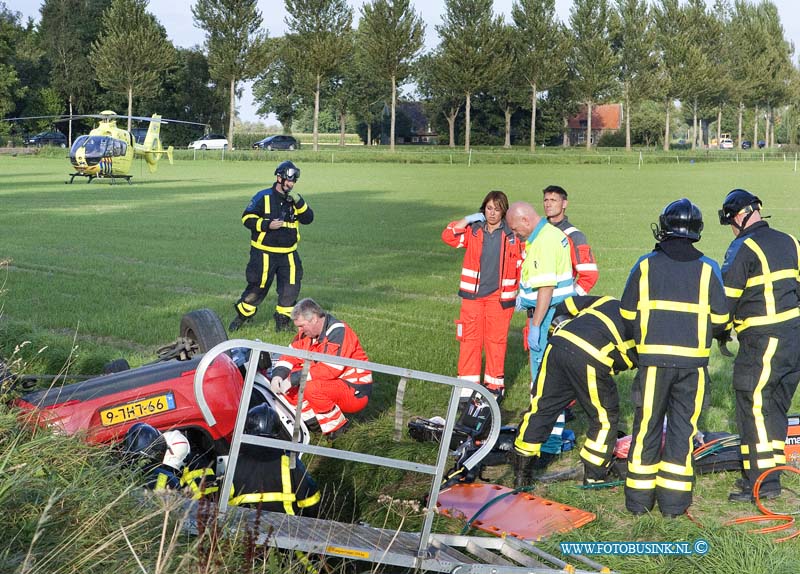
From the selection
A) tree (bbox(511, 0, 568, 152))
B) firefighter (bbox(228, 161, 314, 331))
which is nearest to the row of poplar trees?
tree (bbox(511, 0, 568, 152))

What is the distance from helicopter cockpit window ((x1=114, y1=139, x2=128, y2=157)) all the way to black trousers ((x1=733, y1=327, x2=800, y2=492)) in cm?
3598

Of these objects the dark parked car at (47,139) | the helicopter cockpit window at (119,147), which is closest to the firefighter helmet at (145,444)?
the helicopter cockpit window at (119,147)

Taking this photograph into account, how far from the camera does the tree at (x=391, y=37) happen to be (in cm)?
8194

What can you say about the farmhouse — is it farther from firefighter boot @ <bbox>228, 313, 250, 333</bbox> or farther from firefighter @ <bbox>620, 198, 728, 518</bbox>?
firefighter @ <bbox>620, 198, 728, 518</bbox>

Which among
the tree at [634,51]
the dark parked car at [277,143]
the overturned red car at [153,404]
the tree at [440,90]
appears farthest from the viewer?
the tree at [634,51]

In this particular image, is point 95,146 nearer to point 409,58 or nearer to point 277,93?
point 409,58

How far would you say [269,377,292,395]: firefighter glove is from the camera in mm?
6622

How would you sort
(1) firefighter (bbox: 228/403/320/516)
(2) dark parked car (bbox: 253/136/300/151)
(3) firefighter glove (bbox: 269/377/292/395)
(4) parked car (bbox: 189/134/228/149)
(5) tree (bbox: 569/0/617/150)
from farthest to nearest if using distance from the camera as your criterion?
(5) tree (bbox: 569/0/617/150) < (4) parked car (bbox: 189/134/228/149) < (2) dark parked car (bbox: 253/136/300/151) < (3) firefighter glove (bbox: 269/377/292/395) < (1) firefighter (bbox: 228/403/320/516)

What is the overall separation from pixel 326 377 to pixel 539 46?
83.1 metres

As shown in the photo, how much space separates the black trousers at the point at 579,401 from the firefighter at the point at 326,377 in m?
1.54

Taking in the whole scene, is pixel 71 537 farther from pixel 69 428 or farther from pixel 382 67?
pixel 382 67

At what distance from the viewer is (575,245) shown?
801cm

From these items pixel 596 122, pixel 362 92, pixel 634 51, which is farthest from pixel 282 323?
pixel 596 122

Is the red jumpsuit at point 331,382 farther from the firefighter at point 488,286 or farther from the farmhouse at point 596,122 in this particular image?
the farmhouse at point 596,122
